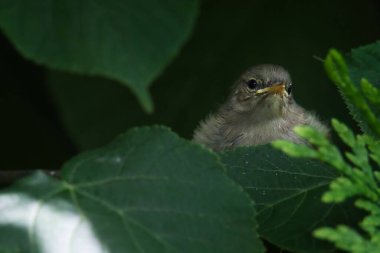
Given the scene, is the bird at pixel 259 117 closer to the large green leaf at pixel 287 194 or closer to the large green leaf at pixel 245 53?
the large green leaf at pixel 245 53

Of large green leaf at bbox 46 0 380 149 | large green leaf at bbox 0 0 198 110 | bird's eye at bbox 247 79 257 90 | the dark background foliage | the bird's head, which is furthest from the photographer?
bird's eye at bbox 247 79 257 90

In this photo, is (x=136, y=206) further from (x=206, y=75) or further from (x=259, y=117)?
(x=259, y=117)

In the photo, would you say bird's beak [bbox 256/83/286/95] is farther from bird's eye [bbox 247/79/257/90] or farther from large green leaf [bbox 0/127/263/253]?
large green leaf [bbox 0/127/263/253]

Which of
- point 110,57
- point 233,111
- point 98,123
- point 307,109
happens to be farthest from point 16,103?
point 110,57

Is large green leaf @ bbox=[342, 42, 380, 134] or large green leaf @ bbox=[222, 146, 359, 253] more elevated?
large green leaf @ bbox=[342, 42, 380, 134]

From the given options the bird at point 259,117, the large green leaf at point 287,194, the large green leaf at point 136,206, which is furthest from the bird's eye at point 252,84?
the large green leaf at point 136,206

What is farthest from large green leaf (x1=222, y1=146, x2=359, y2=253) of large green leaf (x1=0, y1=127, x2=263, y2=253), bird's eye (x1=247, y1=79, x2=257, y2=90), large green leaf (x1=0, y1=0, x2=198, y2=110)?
bird's eye (x1=247, y1=79, x2=257, y2=90)

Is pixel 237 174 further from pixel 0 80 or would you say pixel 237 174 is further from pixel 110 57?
pixel 0 80
